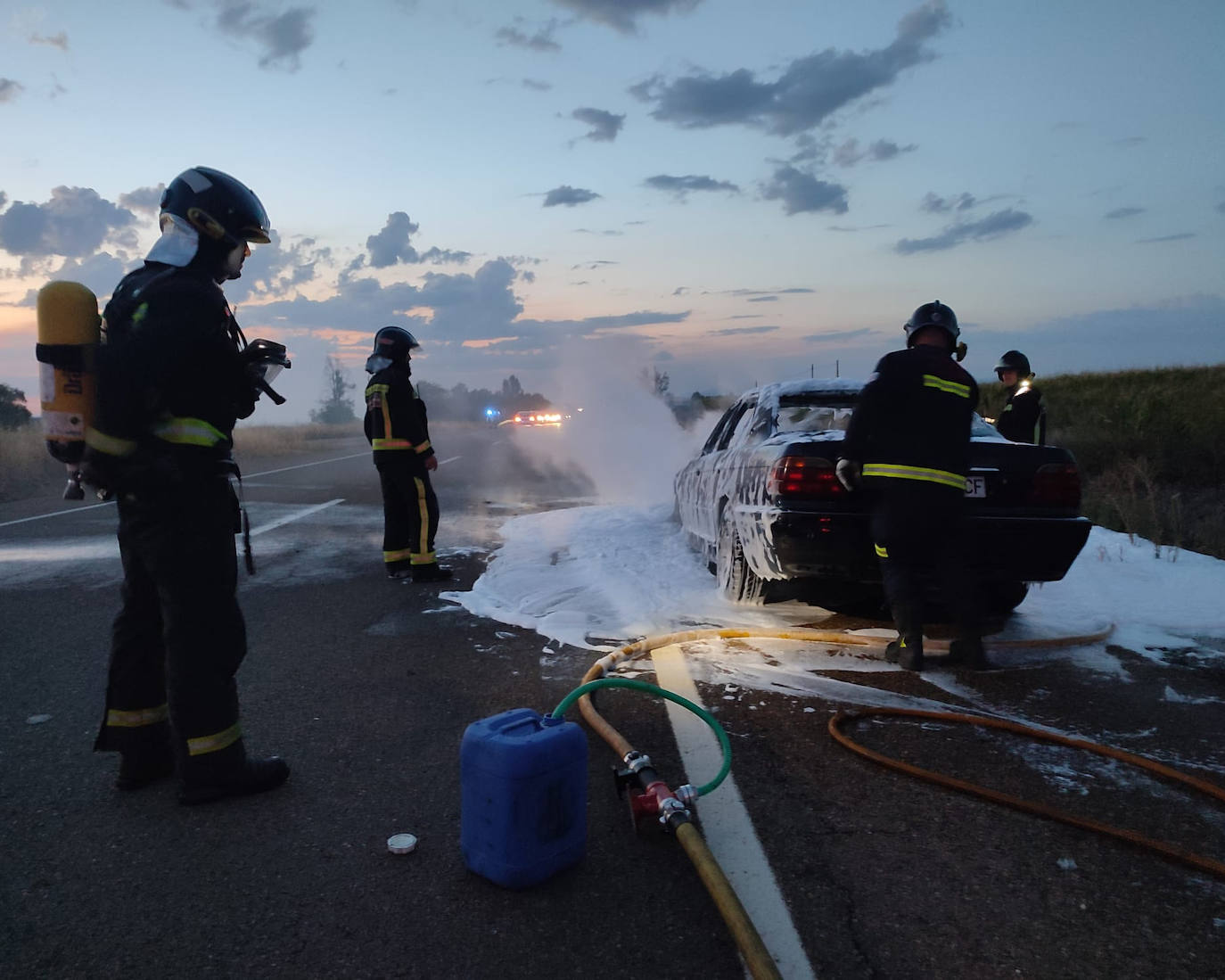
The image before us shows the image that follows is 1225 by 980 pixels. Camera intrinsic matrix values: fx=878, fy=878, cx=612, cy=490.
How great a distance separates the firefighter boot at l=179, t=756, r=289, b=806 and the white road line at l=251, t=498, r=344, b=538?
261 inches

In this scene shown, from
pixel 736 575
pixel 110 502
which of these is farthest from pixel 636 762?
pixel 110 502

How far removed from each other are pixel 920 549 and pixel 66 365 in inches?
149

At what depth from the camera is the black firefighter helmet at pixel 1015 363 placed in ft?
26.3

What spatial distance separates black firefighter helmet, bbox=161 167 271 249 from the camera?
10.2 feet

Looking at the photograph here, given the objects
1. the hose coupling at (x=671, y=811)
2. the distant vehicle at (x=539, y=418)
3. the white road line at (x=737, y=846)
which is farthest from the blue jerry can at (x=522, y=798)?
the distant vehicle at (x=539, y=418)

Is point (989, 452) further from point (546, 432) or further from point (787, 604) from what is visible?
point (546, 432)

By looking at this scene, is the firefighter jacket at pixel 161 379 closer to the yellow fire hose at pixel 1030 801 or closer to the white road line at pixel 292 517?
the yellow fire hose at pixel 1030 801

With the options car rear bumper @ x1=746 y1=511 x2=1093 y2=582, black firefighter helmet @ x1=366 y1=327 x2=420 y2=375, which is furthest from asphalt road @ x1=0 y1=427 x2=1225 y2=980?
black firefighter helmet @ x1=366 y1=327 x2=420 y2=375

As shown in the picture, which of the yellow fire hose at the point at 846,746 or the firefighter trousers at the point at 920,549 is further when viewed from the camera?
the firefighter trousers at the point at 920,549

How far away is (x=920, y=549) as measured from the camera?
177 inches

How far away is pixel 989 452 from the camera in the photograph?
4.78 meters

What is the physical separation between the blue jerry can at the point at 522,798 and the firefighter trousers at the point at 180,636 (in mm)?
1097

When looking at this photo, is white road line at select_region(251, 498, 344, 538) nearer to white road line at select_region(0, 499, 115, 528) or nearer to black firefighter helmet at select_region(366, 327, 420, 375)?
white road line at select_region(0, 499, 115, 528)

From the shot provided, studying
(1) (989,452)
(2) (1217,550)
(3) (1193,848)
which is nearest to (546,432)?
(2) (1217,550)
